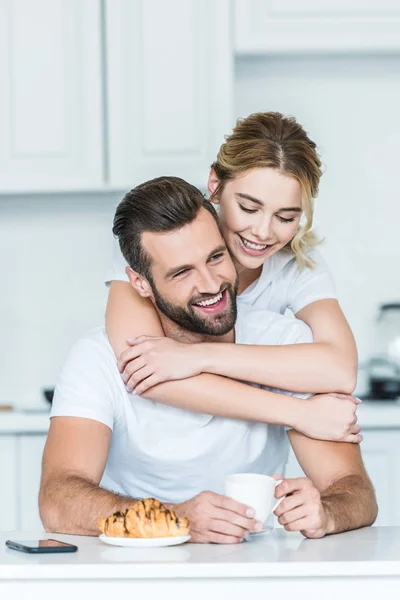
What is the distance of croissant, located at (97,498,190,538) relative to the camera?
1268 millimetres

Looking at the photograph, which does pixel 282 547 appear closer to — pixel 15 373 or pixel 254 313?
pixel 254 313

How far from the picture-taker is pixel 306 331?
202cm

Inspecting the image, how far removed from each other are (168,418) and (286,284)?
0.55 m

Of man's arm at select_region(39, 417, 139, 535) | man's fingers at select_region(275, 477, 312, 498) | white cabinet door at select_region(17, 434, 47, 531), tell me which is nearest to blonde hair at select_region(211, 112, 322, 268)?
man's arm at select_region(39, 417, 139, 535)

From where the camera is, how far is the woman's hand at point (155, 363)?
1.77m

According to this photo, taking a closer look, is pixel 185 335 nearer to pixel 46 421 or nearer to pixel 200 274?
pixel 200 274

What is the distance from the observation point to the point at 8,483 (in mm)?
2938

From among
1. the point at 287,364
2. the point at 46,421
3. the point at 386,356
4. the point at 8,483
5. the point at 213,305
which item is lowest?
the point at 8,483

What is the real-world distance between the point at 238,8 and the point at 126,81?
1.45 ft

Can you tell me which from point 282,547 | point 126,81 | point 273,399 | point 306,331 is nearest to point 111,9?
point 126,81

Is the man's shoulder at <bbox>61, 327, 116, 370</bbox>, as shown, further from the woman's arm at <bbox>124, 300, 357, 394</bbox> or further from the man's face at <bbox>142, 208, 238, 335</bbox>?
the man's face at <bbox>142, 208, 238, 335</bbox>

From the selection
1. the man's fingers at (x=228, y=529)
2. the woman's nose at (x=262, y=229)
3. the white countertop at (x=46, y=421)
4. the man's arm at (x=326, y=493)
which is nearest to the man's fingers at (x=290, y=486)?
the man's arm at (x=326, y=493)

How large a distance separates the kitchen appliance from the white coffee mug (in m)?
1.87

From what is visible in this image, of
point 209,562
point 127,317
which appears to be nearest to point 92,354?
point 127,317
